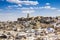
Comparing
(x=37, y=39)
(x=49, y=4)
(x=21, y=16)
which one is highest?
(x=49, y=4)

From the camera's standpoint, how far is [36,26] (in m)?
2.48

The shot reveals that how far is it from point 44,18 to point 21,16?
382 millimetres

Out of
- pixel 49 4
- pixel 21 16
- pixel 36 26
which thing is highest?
pixel 49 4

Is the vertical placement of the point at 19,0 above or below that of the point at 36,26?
above

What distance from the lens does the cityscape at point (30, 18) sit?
7.91ft

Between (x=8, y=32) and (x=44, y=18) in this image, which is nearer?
(x=8, y=32)

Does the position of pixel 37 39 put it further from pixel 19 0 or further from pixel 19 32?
pixel 19 0

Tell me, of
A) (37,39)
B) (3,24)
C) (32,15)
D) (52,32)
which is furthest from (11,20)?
(52,32)

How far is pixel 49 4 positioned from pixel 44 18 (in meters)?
0.24

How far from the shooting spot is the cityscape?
2412 millimetres

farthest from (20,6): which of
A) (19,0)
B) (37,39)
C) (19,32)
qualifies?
(37,39)

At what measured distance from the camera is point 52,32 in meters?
2.42

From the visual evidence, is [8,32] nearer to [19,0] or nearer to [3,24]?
[3,24]

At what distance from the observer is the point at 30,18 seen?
2.49m
